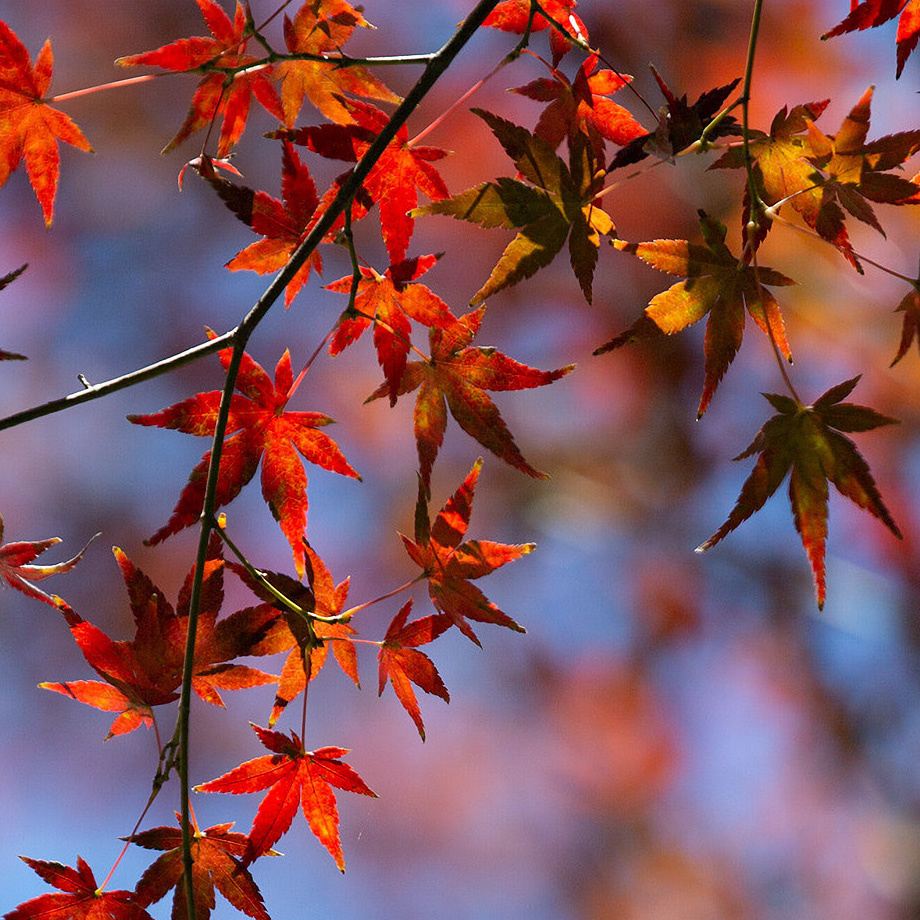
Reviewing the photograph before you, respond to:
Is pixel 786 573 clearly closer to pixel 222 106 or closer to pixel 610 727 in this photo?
pixel 610 727

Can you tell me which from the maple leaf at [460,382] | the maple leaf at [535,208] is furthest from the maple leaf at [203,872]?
the maple leaf at [535,208]

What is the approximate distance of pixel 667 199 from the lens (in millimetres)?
2975

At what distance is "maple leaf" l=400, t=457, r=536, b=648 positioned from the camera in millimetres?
552

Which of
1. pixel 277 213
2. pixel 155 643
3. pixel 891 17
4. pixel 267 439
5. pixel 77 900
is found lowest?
pixel 77 900

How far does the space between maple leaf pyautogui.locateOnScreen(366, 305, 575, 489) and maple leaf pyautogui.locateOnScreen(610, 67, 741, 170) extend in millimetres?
132

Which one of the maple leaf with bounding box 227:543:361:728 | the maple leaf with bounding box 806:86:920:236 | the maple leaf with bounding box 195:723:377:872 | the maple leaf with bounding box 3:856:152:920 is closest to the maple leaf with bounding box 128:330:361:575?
the maple leaf with bounding box 227:543:361:728

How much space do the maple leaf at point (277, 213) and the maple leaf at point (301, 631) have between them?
0.17 metres

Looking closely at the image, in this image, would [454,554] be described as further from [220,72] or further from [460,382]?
[220,72]

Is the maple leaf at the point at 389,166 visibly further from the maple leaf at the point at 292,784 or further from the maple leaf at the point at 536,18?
the maple leaf at the point at 292,784

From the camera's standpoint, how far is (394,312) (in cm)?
56

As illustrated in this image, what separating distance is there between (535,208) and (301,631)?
29 cm

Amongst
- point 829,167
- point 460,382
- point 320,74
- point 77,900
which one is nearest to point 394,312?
point 460,382

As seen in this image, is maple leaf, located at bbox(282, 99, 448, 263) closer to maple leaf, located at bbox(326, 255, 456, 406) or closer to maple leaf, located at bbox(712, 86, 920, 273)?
maple leaf, located at bbox(326, 255, 456, 406)

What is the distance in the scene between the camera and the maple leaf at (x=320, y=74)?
22.7 inches
